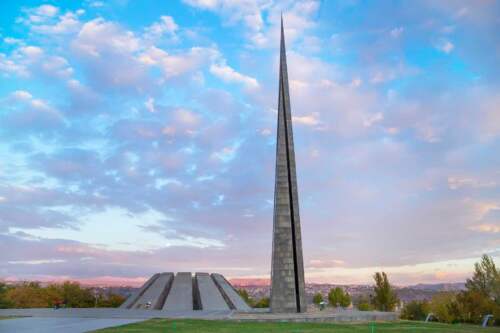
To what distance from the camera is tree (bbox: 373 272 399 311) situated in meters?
32.1

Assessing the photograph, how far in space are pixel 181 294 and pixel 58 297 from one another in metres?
14.8

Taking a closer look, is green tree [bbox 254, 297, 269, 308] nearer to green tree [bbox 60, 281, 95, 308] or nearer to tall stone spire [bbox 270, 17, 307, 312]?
green tree [bbox 60, 281, 95, 308]

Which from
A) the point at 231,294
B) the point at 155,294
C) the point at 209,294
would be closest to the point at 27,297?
the point at 155,294

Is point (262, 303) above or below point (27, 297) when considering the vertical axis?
below

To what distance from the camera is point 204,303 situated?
90.1 ft

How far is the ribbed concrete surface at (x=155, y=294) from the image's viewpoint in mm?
26844

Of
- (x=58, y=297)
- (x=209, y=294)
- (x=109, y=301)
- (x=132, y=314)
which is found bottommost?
A: (x=109, y=301)

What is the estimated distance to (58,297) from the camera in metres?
37.2

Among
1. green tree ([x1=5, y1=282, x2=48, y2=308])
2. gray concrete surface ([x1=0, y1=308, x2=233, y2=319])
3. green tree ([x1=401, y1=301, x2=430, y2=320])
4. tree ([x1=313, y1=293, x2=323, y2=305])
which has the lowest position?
green tree ([x1=401, y1=301, x2=430, y2=320])

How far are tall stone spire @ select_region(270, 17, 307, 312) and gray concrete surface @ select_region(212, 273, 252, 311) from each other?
17.0 ft

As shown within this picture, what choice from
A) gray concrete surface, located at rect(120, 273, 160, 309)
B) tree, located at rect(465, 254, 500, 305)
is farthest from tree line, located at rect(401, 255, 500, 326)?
gray concrete surface, located at rect(120, 273, 160, 309)

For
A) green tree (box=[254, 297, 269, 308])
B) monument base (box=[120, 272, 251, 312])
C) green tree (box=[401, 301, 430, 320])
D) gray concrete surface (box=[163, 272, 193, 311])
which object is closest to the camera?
gray concrete surface (box=[163, 272, 193, 311])

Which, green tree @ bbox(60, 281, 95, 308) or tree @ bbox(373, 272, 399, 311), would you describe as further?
green tree @ bbox(60, 281, 95, 308)

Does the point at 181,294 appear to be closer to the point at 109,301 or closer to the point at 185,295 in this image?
the point at 185,295
